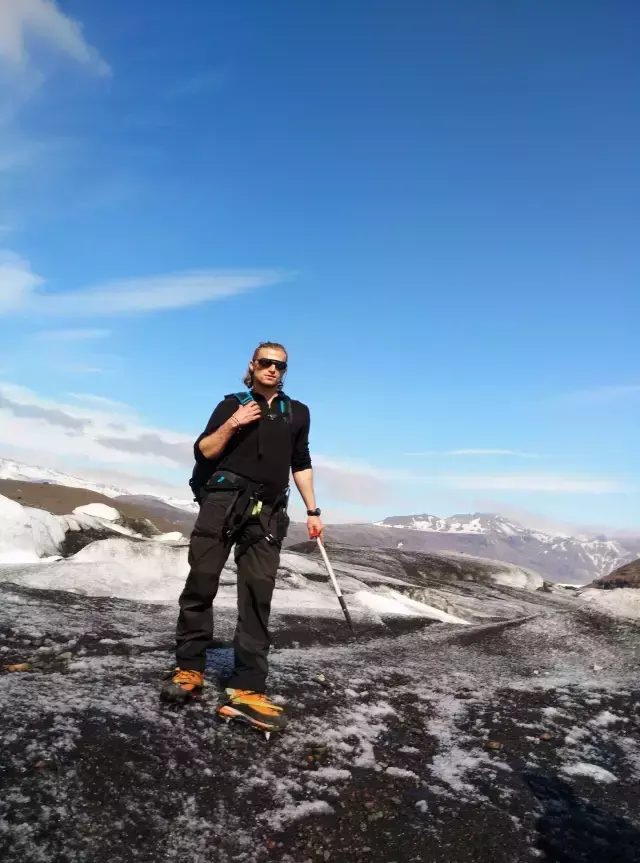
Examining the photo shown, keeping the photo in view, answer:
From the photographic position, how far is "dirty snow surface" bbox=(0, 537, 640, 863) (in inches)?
146

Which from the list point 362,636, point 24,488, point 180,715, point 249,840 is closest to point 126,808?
point 249,840

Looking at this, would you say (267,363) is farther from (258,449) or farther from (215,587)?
(215,587)

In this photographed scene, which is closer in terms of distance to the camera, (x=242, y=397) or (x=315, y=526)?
(x=242, y=397)

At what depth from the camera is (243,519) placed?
5.79 meters

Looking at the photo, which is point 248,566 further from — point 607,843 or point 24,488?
point 24,488

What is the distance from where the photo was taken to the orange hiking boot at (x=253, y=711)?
5098 millimetres

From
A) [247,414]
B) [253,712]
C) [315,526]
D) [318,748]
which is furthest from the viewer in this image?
[315,526]

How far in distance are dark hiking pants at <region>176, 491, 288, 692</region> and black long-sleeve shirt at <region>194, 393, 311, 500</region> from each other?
30 centimetres

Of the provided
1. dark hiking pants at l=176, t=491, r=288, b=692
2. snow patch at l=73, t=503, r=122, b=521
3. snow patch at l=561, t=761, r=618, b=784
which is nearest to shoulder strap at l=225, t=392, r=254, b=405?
dark hiking pants at l=176, t=491, r=288, b=692

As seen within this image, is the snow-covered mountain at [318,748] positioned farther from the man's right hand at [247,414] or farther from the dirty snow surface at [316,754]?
the man's right hand at [247,414]

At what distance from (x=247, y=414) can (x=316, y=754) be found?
2874mm

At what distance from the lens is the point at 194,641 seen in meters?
5.78

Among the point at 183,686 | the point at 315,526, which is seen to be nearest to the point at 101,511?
the point at 315,526

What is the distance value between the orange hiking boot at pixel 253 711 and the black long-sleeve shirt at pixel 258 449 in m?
1.78
